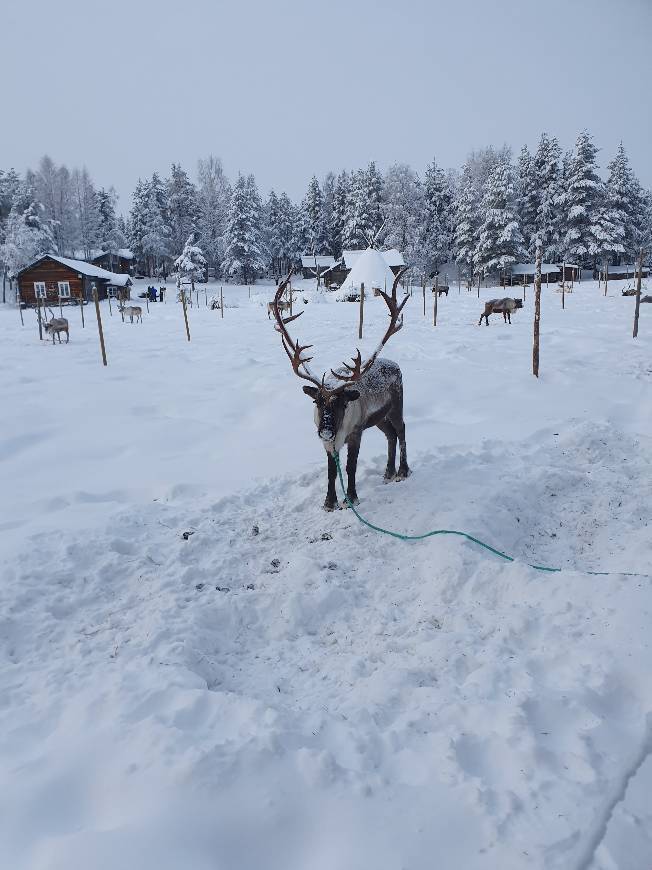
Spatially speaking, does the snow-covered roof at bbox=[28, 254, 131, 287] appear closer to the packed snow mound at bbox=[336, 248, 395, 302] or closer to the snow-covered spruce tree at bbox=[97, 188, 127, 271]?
the snow-covered spruce tree at bbox=[97, 188, 127, 271]

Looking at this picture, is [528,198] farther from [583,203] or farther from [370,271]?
[370,271]

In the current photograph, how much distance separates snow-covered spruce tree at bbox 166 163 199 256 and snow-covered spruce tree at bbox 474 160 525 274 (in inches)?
1295

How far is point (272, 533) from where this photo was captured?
16.5 feet

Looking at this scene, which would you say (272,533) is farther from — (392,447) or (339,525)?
(392,447)

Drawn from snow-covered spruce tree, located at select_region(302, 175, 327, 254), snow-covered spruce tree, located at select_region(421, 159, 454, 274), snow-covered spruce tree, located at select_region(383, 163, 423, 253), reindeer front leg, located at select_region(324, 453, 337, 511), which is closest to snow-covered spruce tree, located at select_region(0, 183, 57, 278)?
snow-covered spruce tree, located at select_region(302, 175, 327, 254)

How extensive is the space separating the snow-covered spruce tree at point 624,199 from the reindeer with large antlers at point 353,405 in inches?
1958

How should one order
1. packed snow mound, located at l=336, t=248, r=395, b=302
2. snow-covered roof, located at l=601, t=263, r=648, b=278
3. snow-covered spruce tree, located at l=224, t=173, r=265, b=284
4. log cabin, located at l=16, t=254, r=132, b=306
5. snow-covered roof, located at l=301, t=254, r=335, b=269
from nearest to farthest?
1. packed snow mound, located at l=336, t=248, r=395, b=302
2. log cabin, located at l=16, t=254, r=132, b=306
3. snow-covered roof, located at l=601, t=263, r=648, b=278
4. snow-covered spruce tree, located at l=224, t=173, r=265, b=284
5. snow-covered roof, located at l=301, t=254, r=335, b=269

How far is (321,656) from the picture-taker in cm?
340

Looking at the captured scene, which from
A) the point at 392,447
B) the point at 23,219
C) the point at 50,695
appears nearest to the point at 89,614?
the point at 50,695

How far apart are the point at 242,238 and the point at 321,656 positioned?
56.6m

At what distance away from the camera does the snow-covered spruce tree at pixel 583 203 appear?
45781 millimetres

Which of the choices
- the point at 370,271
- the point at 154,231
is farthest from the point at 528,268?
the point at 154,231

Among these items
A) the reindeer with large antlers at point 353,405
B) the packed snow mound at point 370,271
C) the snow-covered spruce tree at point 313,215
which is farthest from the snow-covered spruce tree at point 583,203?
the reindeer with large antlers at point 353,405

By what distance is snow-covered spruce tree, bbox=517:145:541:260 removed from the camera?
50.4 m
